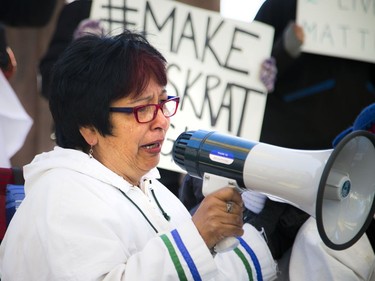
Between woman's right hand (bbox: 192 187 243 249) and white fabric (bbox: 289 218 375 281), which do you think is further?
white fabric (bbox: 289 218 375 281)

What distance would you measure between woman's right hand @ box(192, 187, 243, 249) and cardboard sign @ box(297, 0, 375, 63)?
82.6 inches

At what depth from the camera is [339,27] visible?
12.8ft

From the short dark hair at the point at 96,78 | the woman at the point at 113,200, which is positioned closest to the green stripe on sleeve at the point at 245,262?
the woman at the point at 113,200

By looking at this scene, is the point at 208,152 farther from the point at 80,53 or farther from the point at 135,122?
the point at 80,53

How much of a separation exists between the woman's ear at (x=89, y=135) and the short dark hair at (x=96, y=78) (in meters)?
0.02

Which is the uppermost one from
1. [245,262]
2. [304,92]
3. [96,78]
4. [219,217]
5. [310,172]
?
[96,78]

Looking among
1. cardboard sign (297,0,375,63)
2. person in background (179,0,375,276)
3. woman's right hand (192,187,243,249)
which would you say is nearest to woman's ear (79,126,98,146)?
woman's right hand (192,187,243,249)

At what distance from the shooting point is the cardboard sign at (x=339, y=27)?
148 inches

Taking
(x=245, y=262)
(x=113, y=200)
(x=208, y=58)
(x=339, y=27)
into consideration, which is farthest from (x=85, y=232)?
(x=339, y=27)

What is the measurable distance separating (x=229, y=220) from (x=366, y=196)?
16.6 inches

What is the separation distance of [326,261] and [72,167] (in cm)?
85

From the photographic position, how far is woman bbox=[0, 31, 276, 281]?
5.53 ft

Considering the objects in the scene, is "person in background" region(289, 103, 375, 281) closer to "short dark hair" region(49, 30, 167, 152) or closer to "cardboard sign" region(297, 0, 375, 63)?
"short dark hair" region(49, 30, 167, 152)

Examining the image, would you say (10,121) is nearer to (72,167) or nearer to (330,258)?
(72,167)
